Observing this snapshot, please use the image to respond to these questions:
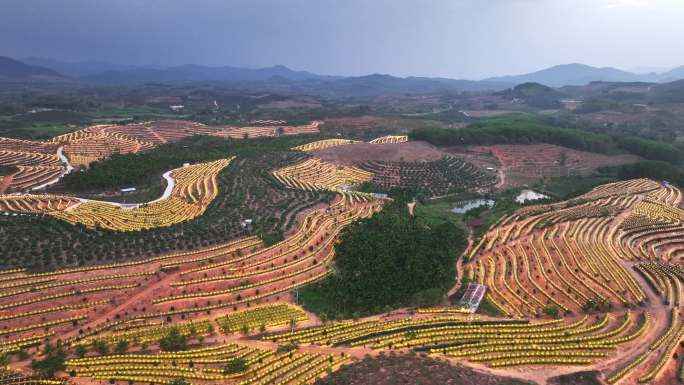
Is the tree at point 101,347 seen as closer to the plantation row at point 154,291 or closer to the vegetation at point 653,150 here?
the plantation row at point 154,291

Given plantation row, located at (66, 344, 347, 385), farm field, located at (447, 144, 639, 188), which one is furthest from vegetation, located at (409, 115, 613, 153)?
plantation row, located at (66, 344, 347, 385)

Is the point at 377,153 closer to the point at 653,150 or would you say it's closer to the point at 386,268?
the point at 386,268

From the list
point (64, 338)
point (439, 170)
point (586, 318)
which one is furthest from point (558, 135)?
point (64, 338)

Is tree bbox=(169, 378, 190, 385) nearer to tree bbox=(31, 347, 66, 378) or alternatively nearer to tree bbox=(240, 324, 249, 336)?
tree bbox=(240, 324, 249, 336)

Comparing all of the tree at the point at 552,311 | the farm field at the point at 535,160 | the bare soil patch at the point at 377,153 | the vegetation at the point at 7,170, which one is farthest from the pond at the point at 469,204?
the vegetation at the point at 7,170

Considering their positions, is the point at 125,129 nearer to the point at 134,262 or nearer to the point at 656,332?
the point at 134,262

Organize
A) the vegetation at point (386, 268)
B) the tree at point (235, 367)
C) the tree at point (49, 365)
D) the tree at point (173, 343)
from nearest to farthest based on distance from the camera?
the tree at point (49, 365)
the tree at point (235, 367)
the tree at point (173, 343)
the vegetation at point (386, 268)

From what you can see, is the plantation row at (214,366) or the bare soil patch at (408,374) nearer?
the bare soil patch at (408,374)

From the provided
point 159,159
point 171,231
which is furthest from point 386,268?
point 159,159
